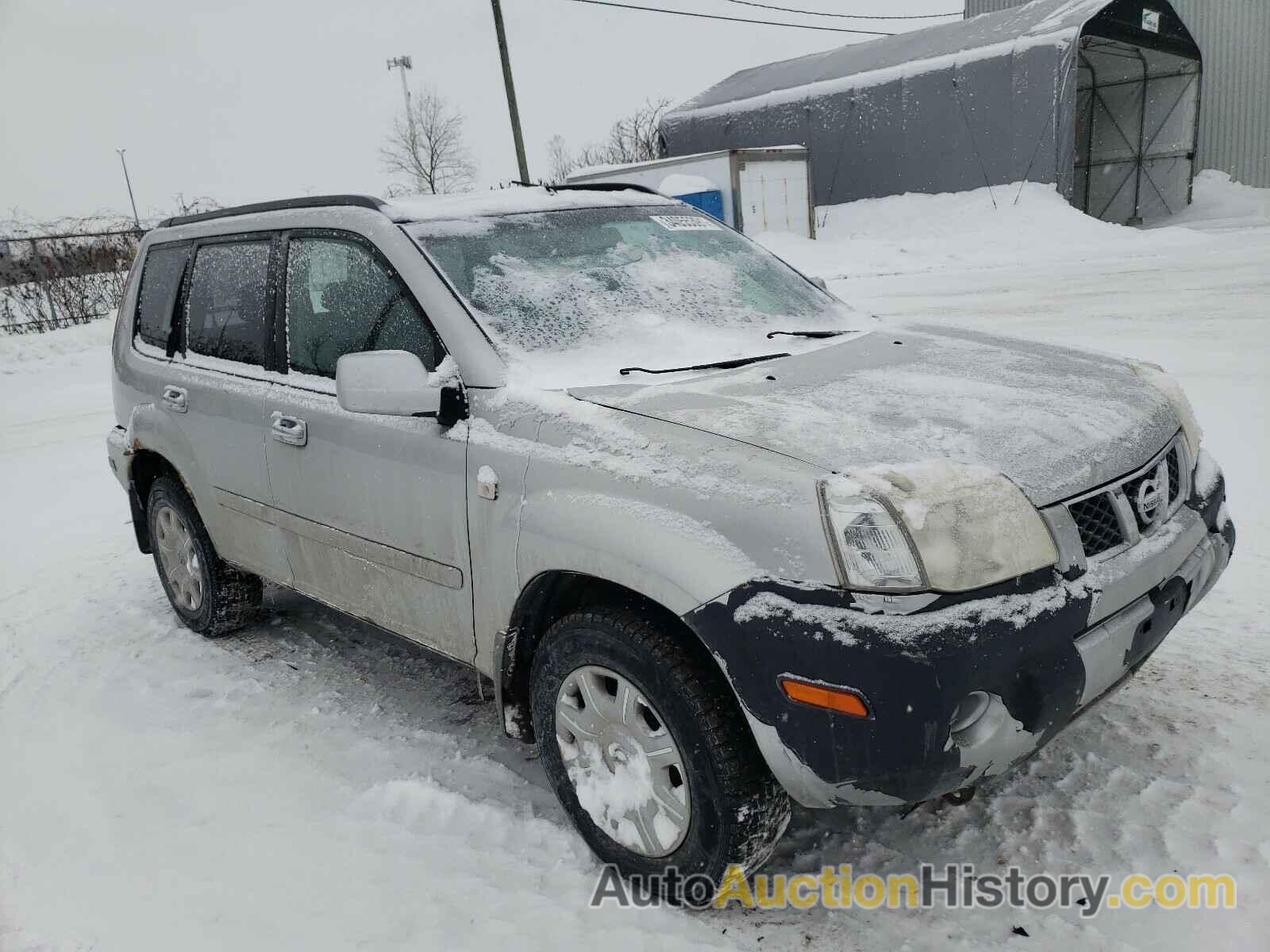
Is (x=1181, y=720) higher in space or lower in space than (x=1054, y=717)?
lower

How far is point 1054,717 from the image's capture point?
2170 mm

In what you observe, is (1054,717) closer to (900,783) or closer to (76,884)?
(900,783)

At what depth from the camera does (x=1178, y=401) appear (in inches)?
114

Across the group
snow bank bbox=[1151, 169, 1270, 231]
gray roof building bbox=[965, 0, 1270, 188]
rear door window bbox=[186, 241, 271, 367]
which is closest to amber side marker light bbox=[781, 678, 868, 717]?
rear door window bbox=[186, 241, 271, 367]

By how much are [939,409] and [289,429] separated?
220 centimetres

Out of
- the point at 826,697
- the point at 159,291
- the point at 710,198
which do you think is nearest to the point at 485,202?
the point at 159,291

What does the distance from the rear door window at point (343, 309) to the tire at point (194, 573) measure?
1.27m

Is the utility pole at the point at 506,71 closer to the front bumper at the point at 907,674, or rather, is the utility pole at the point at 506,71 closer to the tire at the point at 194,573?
the tire at the point at 194,573

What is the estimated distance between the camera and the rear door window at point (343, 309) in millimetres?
3061

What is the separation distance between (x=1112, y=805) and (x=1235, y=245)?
693 inches

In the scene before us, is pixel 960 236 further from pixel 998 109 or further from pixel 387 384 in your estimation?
pixel 387 384

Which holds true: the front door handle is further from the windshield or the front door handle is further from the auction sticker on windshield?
the auction sticker on windshield

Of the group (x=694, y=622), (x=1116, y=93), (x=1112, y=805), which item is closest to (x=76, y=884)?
(x=694, y=622)

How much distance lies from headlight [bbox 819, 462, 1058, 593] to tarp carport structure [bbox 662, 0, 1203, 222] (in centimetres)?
2312
